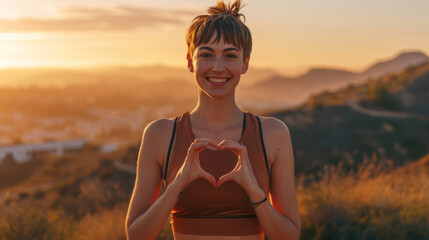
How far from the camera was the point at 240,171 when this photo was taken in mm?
2254

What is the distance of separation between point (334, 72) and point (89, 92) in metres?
99.4

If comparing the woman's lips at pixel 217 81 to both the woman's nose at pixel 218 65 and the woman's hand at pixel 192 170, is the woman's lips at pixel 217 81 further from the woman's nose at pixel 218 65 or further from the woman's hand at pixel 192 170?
the woman's hand at pixel 192 170

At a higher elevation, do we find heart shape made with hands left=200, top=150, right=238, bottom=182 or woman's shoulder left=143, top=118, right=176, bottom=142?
woman's shoulder left=143, top=118, right=176, bottom=142

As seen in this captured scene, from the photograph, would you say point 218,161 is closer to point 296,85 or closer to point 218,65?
point 218,65

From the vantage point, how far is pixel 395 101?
42281 millimetres

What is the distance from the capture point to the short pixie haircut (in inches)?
96.8

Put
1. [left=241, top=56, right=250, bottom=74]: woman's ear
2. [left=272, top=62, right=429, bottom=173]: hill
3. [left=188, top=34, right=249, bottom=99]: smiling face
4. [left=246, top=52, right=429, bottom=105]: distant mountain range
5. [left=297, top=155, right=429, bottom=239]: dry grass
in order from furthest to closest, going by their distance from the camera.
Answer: [left=246, top=52, right=429, bottom=105]: distant mountain range, [left=272, top=62, right=429, bottom=173]: hill, [left=297, top=155, right=429, bottom=239]: dry grass, [left=241, top=56, right=250, bottom=74]: woman's ear, [left=188, top=34, right=249, bottom=99]: smiling face

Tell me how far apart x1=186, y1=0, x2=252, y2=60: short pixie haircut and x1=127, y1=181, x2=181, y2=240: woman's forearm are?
31.7 inches

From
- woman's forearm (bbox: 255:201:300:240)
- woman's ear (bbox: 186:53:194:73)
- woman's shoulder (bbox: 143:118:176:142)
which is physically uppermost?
woman's ear (bbox: 186:53:194:73)

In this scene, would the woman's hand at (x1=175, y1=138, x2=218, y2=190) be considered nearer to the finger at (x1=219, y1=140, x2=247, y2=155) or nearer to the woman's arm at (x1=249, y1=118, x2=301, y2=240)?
the finger at (x1=219, y1=140, x2=247, y2=155)

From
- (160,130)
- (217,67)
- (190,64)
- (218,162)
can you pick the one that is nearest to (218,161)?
(218,162)

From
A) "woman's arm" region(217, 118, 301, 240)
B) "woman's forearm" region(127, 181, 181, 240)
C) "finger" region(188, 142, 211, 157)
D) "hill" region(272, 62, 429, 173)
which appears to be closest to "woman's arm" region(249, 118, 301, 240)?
"woman's arm" region(217, 118, 301, 240)

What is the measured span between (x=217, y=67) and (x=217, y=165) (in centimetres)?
53

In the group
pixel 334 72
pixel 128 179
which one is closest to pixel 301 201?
pixel 128 179
